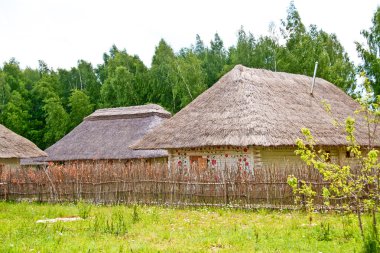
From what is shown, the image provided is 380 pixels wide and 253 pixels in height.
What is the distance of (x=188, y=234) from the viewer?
8250mm

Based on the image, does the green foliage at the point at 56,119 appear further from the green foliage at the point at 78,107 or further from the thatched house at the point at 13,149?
the thatched house at the point at 13,149

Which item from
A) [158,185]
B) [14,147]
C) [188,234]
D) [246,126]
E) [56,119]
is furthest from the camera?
[56,119]

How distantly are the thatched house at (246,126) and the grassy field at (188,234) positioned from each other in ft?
13.6

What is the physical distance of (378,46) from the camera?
25094 millimetres

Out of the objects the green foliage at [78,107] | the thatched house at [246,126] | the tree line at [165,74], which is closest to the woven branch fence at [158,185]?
the thatched house at [246,126]

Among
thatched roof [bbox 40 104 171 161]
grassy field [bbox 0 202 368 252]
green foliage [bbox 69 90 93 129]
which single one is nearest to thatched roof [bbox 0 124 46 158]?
thatched roof [bbox 40 104 171 161]

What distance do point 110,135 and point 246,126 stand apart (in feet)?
39.2

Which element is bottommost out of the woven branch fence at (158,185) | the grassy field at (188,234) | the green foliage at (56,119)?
the grassy field at (188,234)

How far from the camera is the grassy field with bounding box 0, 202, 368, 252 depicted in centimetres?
695

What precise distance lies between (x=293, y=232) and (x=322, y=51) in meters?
21.2

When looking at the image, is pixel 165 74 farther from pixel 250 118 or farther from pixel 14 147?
pixel 250 118

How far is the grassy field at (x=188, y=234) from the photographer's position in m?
6.95

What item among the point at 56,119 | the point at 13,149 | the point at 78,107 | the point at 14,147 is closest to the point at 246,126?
the point at 13,149

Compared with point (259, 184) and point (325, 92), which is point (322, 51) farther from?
point (259, 184)
